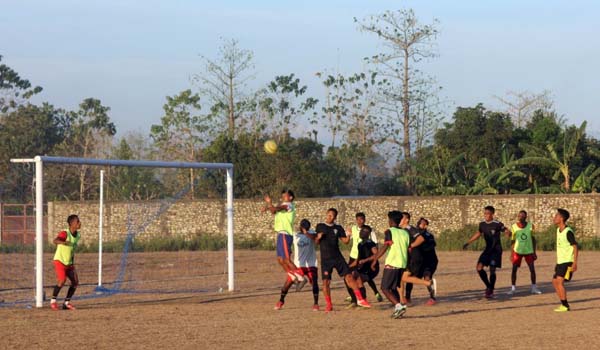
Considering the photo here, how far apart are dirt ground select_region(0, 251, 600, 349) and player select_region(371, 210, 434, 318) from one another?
14.4 inches

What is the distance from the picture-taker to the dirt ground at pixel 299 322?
44.2ft

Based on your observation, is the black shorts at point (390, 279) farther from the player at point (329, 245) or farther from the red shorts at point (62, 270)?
the red shorts at point (62, 270)

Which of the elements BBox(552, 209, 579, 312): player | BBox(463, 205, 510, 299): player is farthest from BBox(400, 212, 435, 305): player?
BBox(552, 209, 579, 312): player

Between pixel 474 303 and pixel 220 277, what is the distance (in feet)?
29.1


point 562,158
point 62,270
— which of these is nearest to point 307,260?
point 62,270

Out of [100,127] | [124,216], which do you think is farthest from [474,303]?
[100,127]

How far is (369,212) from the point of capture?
42.8 m

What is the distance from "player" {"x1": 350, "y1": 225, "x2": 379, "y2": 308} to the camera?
699 inches

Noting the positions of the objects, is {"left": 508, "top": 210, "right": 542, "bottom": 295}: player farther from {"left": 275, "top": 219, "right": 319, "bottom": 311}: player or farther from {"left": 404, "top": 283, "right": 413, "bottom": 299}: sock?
{"left": 275, "top": 219, "right": 319, "bottom": 311}: player

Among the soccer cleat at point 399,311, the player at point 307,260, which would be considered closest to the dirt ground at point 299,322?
the soccer cleat at point 399,311

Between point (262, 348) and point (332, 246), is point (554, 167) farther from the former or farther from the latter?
point (262, 348)

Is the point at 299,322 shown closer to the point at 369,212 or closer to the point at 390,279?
the point at 390,279

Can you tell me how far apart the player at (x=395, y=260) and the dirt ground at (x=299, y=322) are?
0.37 meters

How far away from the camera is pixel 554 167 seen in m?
Result: 45.4
